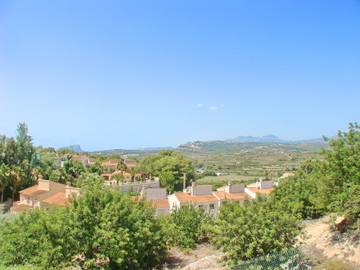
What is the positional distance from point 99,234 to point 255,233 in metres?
6.43

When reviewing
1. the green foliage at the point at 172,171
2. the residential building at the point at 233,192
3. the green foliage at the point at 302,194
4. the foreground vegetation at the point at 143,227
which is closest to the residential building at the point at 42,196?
the residential building at the point at 233,192

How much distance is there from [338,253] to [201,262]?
19.6 feet

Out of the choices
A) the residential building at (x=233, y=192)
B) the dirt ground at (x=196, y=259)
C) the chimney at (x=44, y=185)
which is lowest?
the residential building at (x=233, y=192)

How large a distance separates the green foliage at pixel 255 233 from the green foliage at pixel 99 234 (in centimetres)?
429

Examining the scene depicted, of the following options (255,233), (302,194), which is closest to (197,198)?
(302,194)

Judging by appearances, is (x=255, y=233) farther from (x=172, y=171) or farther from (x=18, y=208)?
(x=172, y=171)

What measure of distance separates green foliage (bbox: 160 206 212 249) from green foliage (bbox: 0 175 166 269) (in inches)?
111

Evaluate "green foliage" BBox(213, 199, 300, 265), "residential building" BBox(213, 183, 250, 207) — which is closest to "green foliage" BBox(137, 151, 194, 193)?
"residential building" BBox(213, 183, 250, 207)

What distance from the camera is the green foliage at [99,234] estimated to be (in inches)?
682

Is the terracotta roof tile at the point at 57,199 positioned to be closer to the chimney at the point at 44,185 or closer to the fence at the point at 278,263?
the chimney at the point at 44,185

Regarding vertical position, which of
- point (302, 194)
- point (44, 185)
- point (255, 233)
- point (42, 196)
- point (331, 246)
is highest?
point (255, 233)

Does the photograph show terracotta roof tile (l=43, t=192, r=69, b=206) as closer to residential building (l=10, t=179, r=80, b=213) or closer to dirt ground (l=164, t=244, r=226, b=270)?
residential building (l=10, t=179, r=80, b=213)

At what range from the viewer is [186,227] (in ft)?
77.5

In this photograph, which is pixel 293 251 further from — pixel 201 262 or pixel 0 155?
pixel 0 155
